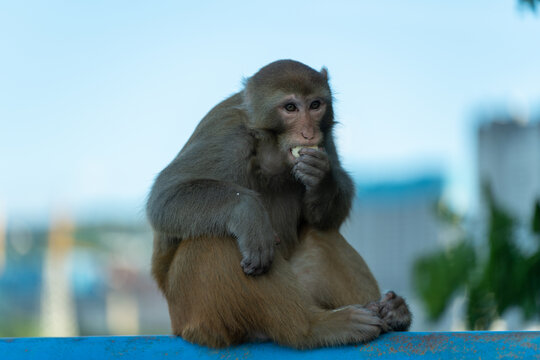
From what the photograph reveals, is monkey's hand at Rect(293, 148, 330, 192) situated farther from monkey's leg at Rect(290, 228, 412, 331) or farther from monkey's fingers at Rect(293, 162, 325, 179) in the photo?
monkey's leg at Rect(290, 228, 412, 331)

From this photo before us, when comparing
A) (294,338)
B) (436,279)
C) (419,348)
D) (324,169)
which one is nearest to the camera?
(419,348)

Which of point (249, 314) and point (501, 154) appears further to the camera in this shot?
point (501, 154)

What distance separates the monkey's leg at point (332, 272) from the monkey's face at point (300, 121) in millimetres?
561

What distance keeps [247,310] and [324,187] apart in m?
0.92

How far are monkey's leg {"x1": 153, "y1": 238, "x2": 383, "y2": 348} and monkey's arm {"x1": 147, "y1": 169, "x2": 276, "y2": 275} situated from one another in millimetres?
83

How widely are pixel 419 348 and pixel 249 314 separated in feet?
2.77

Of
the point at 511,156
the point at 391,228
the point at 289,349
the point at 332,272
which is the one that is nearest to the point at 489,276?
the point at 332,272

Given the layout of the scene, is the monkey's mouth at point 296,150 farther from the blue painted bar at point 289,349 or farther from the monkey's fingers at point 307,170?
the blue painted bar at point 289,349

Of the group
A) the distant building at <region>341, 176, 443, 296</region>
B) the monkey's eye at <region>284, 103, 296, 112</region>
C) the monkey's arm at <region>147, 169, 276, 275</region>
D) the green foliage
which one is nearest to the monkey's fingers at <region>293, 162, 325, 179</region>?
the monkey's arm at <region>147, 169, 276, 275</region>

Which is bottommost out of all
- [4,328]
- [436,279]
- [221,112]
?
[4,328]

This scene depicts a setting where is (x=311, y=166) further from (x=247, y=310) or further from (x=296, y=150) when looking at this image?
(x=247, y=310)

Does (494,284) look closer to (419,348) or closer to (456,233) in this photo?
(456,233)

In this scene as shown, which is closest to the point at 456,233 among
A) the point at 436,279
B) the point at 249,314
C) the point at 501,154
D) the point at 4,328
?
the point at 436,279

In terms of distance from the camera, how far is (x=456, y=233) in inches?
269
